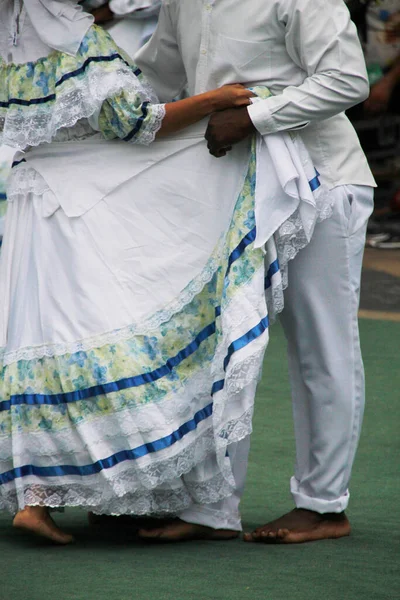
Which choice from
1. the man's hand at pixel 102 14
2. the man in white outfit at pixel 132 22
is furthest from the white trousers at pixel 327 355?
the man in white outfit at pixel 132 22

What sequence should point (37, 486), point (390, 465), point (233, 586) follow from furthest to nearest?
point (390, 465)
point (37, 486)
point (233, 586)

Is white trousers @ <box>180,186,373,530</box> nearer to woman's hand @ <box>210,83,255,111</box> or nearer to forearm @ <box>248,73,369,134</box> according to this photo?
forearm @ <box>248,73,369,134</box>

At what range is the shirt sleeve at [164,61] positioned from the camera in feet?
12.3

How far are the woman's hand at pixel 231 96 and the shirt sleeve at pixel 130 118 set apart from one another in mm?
158

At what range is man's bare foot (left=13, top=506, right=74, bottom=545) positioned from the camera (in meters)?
3.48

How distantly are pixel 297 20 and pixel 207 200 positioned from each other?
0.54 m

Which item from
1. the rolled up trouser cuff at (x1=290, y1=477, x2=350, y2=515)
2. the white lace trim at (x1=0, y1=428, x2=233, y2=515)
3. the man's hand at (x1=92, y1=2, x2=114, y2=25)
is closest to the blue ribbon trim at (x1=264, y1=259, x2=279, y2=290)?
the white lace trim at (x1=0, y1=428, x2=233, y2=515)

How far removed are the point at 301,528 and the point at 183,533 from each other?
0.33 metres

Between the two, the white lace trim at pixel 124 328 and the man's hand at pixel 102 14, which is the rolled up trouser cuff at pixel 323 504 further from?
the man's hand at pixel 102 14

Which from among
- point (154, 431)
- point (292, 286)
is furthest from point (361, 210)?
point (154, 431)

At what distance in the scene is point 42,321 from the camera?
351 cm

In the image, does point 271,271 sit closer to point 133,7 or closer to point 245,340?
point 245,340

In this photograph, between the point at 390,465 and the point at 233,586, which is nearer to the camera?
the point at 233,586

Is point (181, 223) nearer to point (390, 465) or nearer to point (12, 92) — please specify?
point (12, 92)
